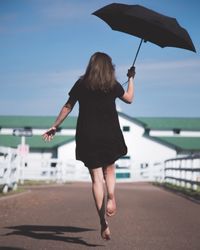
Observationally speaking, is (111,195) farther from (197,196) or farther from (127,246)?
(197,196)

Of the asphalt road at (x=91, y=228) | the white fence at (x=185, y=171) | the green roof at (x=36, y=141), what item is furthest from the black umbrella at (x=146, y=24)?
the green roof at (x=36, y=141)

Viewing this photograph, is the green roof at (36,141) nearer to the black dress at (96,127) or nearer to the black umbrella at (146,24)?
the black umbrella at (146,24)

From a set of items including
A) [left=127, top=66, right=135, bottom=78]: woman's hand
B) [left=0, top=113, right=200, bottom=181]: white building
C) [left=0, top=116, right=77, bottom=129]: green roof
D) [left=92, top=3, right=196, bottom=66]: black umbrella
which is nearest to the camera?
[left=127, top=66, right=135, bottom=78]: woman's hand

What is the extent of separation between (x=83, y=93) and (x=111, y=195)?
108 cm

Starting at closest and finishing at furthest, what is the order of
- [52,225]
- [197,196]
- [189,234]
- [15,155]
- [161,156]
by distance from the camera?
[189,234], [52,225], [197,196], [15,155], [161,156]

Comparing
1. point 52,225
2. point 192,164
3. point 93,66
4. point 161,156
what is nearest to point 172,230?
point 52,225

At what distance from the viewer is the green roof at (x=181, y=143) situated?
63.2 meters

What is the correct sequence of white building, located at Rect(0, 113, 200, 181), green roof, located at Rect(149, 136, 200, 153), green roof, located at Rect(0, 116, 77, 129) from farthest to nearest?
1. green roof, located at Rect(0, 116, 77, 129)
2. green roof, located at Rect(149, 136, 200, 153)
3. white building, located at Rect(0, 113, 200, 181)

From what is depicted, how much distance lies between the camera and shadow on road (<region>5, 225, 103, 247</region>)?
7.27 meters

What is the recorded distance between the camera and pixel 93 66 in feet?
21.5

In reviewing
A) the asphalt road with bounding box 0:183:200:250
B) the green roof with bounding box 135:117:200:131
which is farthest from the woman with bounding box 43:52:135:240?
the green roof with bounding box 135:117:200:131

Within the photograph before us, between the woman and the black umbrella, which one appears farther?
the black umbrella

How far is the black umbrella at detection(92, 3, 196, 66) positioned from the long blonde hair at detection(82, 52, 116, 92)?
0.82 metres

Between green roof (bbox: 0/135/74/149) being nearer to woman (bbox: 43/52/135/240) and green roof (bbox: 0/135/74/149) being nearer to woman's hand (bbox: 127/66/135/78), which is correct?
woman's hand (bbox: 127/66/135/78)
